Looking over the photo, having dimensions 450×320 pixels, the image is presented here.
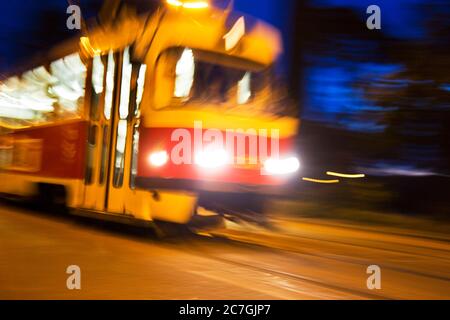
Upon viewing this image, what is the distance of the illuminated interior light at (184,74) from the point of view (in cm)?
797

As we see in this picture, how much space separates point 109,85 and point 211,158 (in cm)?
219

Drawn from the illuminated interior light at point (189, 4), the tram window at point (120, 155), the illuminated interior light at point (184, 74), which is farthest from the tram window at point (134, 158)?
the illuminated interior light at point (189, 4)

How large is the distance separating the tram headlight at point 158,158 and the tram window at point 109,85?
1.37 m

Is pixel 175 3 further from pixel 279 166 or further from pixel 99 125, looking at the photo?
pixel 279 166

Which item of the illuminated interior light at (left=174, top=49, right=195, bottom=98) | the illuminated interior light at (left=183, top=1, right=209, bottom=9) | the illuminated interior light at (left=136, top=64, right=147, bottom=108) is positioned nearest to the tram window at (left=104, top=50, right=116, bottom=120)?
the illuminated interior light at (left=136, top=64, right=147, bottom=108)

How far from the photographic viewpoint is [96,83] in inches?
365

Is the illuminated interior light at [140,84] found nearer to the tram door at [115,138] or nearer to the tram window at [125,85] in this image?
the tram door at [115,138]

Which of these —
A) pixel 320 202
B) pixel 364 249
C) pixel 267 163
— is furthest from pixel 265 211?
pixel 320 202

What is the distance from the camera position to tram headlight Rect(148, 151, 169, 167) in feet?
25.9

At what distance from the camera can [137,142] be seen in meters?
8.30

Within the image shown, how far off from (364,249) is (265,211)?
160 cm

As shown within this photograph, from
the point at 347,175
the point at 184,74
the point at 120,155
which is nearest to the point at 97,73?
the point at 120,155
